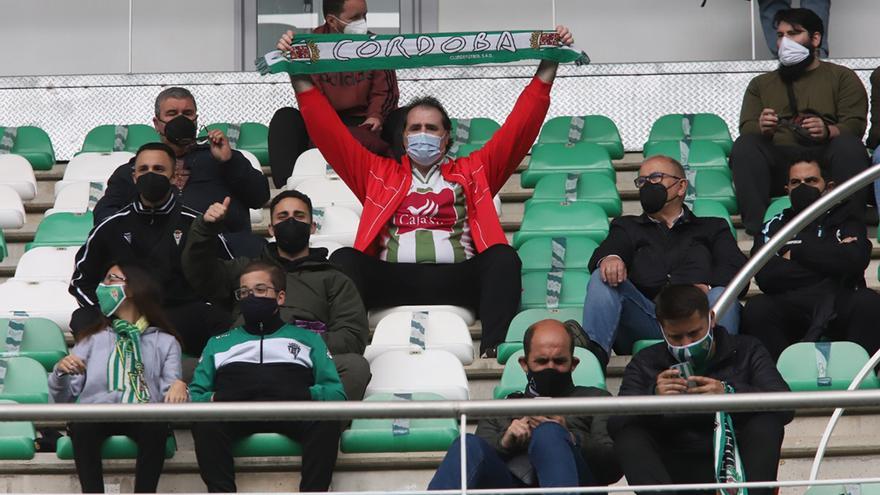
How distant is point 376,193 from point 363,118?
1.29 meters

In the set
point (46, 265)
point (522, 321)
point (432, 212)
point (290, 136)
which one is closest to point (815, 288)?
point (522, 321)

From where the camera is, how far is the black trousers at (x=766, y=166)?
7871mm

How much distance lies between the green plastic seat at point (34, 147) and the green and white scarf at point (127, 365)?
3219 millimetres

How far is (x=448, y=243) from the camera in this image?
7.28 metres

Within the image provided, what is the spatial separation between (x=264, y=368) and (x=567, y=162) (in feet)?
9.88

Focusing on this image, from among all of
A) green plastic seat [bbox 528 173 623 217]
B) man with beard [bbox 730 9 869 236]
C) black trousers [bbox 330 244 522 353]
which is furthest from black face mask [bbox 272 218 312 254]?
man with beard [bbox 730 9 869 236]

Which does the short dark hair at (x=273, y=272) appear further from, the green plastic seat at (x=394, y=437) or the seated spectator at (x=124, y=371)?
the green plastic seat at (x=394, y=437)

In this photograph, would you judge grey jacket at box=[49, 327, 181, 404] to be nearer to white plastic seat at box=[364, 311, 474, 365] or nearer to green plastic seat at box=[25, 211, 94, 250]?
white plastic seat at box=[364, 311, 474, 365]

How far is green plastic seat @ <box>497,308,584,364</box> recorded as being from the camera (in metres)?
6.64

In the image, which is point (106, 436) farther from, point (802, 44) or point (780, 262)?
point (802, 44)

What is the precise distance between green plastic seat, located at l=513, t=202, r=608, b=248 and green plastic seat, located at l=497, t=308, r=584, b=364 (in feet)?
2.78

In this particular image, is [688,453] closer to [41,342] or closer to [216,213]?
[216,213]

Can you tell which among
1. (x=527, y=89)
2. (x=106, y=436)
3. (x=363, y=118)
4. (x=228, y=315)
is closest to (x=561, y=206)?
(x=527, y=89)

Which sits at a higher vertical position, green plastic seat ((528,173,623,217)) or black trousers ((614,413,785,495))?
green plastic seat ((528,173,623,217))
